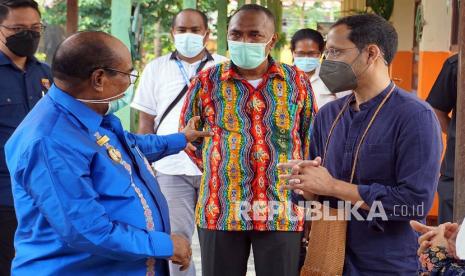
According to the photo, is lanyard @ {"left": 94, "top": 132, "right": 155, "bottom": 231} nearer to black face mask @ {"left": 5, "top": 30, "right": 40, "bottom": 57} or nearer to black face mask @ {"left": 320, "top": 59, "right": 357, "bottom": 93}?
black face mask @ {"left": 320, "top": 59, "right": 357, "bottom": 93}

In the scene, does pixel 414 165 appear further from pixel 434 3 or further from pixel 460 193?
pixel 434 3

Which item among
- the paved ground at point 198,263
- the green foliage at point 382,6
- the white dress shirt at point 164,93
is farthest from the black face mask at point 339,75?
the green foliage at point 382,6

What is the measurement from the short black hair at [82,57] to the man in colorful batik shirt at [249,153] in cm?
144

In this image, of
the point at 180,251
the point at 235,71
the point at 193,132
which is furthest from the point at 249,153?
the point at 180,251

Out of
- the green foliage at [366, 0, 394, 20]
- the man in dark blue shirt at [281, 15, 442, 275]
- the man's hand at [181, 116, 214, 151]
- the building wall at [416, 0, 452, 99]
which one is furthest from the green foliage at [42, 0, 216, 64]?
the man in dark blue shirt at [281, 15, 442, 275]

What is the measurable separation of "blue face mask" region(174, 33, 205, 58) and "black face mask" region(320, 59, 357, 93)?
2.56m

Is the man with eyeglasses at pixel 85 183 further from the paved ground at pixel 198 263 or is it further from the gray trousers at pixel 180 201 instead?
the paved ground at pixel 198 263

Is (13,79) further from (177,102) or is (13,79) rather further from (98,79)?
(98,79)

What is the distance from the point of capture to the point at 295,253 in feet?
14.8

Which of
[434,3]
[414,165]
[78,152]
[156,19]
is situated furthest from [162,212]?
[156,19]

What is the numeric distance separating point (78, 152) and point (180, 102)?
2.92m

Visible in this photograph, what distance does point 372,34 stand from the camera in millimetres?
3432

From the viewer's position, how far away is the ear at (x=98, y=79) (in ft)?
10.2

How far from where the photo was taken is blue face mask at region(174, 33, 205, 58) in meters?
6.05
